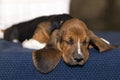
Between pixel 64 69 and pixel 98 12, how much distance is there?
2.07 metres

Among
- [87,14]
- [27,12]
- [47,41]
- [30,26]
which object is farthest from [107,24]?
[47,41]

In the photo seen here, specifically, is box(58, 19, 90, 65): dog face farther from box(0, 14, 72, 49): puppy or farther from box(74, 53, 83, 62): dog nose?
box(0, 14, 72, 49): puppy

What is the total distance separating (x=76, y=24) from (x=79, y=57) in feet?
0.66

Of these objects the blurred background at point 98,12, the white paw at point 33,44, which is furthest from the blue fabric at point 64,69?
the blurred background at point 98,12

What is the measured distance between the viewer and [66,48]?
1688mm

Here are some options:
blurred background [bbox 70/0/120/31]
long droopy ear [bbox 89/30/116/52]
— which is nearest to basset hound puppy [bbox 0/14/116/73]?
long droopy ear [bbox 89/30/116/52]

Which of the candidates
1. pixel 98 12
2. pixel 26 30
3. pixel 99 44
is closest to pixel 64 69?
pixel 99 44

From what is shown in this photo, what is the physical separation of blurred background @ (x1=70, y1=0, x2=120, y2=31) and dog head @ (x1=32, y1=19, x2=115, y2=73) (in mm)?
1892

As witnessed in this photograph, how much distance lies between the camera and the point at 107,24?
3.79 meters

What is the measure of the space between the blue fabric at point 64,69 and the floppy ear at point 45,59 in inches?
1.2

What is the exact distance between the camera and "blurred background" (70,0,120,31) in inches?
144

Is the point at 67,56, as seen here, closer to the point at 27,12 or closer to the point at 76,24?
the point at 76,24

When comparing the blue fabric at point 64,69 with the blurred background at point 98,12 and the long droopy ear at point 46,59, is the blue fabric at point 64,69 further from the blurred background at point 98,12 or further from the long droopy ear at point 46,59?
the blurred background at point 98,12

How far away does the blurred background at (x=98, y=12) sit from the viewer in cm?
365
